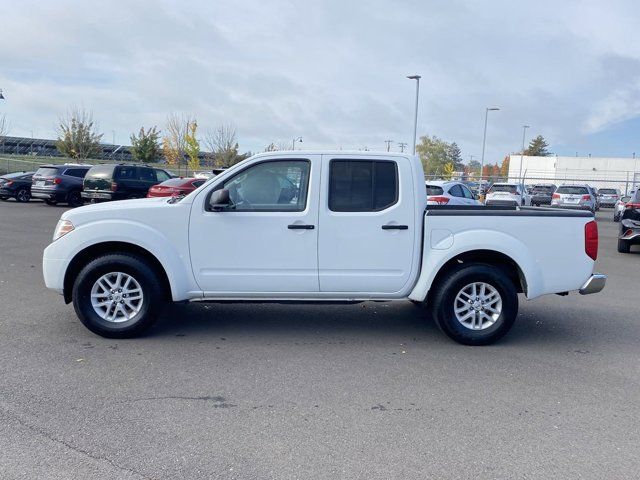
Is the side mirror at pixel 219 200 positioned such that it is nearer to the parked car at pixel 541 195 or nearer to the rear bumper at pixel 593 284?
the rear bumper at pixel 593 284

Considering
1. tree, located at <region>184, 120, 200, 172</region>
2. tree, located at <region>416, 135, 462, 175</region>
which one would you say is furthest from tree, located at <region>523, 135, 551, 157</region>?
tree, located at <region>184, 120, 200, 172</region>

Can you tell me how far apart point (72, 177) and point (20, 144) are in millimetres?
63594

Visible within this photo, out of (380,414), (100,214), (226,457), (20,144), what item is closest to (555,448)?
(380,414)

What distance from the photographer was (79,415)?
416 centimetres

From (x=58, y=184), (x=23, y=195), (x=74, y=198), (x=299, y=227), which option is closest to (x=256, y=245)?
(x=299, y=227)

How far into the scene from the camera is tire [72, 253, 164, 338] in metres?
5.88

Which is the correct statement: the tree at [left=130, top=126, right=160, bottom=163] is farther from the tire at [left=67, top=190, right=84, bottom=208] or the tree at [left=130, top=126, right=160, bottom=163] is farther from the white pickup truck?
the white pickup truck

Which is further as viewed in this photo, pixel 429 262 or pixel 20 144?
pixel 20 144

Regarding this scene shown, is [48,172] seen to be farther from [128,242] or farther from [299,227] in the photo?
[299,227]

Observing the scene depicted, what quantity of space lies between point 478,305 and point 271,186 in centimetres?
243

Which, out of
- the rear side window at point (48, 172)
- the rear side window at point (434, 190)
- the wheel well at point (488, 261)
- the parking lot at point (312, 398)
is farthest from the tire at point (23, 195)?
the wheel well at point (488, 261)

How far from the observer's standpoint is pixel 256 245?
5871 mm

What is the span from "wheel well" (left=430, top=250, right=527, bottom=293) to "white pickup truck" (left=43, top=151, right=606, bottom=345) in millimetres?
42

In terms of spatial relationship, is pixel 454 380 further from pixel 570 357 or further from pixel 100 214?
pixel 100 214
